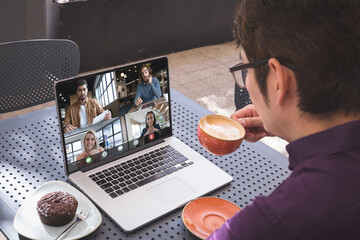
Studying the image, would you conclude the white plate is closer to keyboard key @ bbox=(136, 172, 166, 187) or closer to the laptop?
the laptop

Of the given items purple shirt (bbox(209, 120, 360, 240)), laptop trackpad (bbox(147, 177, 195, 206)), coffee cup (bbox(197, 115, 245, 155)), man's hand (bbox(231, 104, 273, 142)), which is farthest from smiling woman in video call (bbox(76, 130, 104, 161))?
purple shirt (bbox(209, 120, 360, 240))

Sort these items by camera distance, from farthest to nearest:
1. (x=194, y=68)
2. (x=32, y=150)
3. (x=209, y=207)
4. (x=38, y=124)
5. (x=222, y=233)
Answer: (x=194, y=68)
(x=38, y=124)
(x=32, y=150)
(x=209, y=207)
(x=222, y=233)

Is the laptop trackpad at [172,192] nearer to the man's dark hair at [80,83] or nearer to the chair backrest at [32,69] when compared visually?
the man's dark hair at [80,83]

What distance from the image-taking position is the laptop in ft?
4.33

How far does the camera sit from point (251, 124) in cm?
150

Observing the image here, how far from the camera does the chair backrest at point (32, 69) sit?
1850 mm

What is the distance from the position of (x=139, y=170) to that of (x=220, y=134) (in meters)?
0.28

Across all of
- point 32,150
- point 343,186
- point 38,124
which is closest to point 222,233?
point 343,186

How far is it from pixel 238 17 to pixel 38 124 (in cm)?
94

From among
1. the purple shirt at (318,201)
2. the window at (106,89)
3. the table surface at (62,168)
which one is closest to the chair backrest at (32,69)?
the table surface at (62,168)

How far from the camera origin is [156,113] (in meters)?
1.56

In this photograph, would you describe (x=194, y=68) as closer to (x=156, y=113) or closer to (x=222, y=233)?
(x=156, y=113)

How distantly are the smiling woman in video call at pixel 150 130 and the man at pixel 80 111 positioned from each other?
22 cm

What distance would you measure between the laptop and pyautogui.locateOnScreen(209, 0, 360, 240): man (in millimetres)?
398
